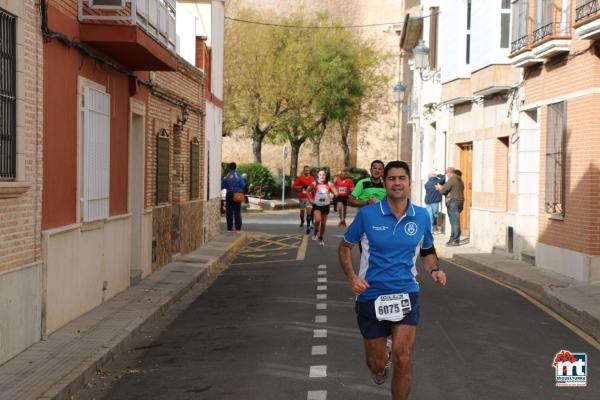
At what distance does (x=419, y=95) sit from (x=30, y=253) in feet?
94.5

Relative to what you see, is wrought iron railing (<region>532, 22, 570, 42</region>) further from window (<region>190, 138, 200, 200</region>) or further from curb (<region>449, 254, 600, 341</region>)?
window (<region>190, 138, 200, 200</region>)

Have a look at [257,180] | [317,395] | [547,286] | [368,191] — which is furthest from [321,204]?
[257,180]

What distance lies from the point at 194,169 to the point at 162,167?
14.5ft

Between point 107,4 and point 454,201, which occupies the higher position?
point 107,4

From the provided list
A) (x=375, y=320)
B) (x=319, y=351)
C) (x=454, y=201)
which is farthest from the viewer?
(x=454, y=201)

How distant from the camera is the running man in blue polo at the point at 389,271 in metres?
7.09

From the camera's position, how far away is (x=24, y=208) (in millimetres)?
10023

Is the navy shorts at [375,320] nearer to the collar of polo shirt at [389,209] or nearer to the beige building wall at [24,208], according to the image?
the collar of polo shirt at [389,209]

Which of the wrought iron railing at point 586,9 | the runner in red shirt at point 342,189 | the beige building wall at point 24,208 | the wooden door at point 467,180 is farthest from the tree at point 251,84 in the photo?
the beige building wall at point 24,208

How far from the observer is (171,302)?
46.5 feet

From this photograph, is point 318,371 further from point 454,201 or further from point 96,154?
point 454,201

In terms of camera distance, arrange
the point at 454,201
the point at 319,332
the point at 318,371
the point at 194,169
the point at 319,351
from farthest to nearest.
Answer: the point at 454,201
the point at 194,169
the point at 319,332
the point at 319,351
the point at 318,371

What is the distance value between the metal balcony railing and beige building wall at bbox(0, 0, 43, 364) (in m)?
2.04

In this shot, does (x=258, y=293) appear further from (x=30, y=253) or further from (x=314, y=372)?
(x=314, y=372)
